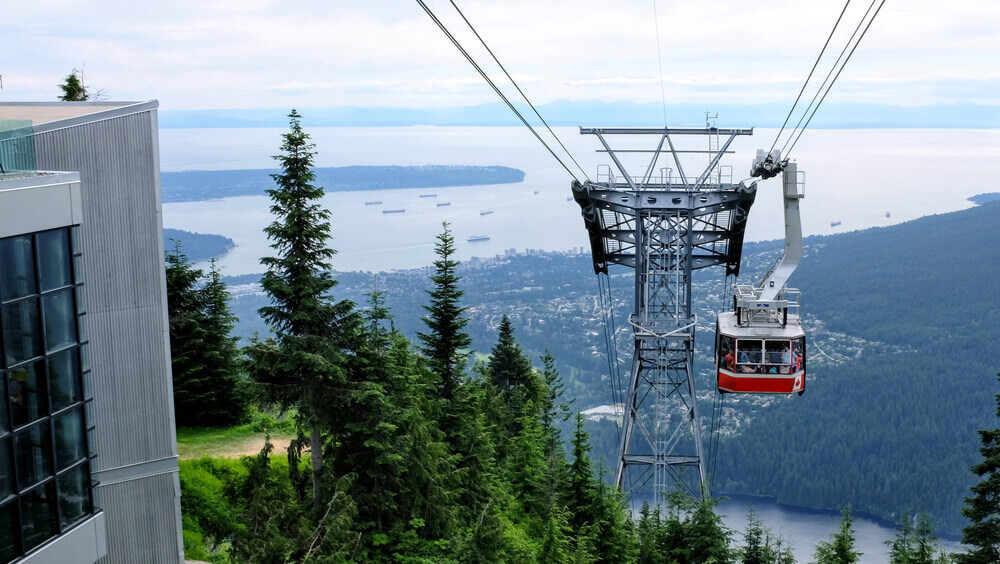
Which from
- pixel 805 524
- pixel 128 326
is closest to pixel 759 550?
pixel 128 326

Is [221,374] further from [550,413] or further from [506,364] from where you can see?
[550,413]

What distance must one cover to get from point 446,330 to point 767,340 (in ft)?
30.5

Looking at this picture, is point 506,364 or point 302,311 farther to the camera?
point 506,364

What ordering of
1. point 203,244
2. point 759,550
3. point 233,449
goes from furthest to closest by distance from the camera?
point 203,244, point 233,449, point 759,550

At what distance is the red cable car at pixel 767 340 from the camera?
21.7 meters

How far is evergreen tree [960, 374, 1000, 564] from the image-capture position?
993 inches

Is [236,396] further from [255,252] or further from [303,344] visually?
[255,252]

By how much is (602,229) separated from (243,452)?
1276cm

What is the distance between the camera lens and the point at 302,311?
17.8 meters

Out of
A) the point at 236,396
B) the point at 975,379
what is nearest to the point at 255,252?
the point at 975,379

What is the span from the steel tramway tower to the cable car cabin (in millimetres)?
4360

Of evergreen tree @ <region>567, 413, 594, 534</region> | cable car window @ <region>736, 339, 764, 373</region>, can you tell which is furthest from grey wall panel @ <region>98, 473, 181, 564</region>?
cable car window @ <region>736, 339, 764, 373</region>

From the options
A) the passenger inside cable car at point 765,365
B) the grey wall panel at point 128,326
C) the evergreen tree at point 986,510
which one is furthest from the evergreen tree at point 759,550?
the grey wall panel at point 128,326

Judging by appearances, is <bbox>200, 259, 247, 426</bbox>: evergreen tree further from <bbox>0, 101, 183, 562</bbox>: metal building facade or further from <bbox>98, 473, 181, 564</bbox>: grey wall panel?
<bbox>0, 101, 183, 562</bbox>: metal building facade
